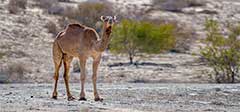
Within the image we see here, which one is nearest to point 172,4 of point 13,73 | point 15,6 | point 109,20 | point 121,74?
point 15,6

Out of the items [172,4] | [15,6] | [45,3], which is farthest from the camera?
[172,4]

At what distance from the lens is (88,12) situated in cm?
4388

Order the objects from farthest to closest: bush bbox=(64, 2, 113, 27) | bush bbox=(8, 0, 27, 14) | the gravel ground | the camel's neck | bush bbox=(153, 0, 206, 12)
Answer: bush bbox=(153, 0, 206, 12) < bush bbox=(64, 2, 113, 27) < bush bbox=(8, 0, 27, 14) < the camel's neck < the gravel ground

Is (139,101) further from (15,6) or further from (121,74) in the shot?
(15,6)

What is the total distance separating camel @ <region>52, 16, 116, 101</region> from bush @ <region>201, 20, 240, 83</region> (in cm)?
1235

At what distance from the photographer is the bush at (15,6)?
4162 centimetres

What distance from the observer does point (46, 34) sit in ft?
128

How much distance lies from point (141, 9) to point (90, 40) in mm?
31160

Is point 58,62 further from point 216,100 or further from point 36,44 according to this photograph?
point 36,44

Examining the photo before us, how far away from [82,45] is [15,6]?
23.1 metres

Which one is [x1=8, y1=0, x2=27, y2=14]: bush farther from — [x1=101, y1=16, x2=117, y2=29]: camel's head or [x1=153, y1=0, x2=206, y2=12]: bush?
[x1=101, y1=16, x2=117, y2=29]: camel's head

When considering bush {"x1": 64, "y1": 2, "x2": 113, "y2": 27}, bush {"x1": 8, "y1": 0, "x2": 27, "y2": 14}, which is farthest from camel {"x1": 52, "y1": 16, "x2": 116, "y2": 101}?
bush {"x1": 64, "y1": 2, "x2": 113, "y2": 27}

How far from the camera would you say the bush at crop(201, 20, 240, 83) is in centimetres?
3175

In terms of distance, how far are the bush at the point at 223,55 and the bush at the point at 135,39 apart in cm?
351
